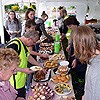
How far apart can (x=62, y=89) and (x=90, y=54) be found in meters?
0.65

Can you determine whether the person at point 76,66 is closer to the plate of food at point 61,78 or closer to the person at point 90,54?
the plate of food at point 61,78

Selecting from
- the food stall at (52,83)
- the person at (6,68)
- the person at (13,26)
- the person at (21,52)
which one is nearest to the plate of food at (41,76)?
the food stall at (52,83)

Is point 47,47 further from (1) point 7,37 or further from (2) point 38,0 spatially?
(2) point 38,0

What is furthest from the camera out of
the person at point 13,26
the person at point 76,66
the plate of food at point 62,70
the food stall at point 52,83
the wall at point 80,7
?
the wall at point 80,7

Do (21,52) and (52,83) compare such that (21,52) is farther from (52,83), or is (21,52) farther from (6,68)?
(6,68)

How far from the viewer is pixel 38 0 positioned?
19.9 feet

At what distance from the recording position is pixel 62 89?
1750 mm

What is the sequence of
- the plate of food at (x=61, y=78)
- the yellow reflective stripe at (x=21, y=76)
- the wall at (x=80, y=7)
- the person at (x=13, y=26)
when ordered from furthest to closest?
the wall at (x=80, y=7), the person at (x=13, y=26), the plate of food at (x=61, y=78), the yellow reflective stripe at (x=21, y=76)

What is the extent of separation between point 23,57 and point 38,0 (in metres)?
4.60

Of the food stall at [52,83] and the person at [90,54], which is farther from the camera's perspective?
the food stall at [52,83]

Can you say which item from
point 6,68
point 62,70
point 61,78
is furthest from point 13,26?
point 6,68

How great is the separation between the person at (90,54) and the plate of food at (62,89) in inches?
17.6

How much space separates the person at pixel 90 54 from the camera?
46.4 inches

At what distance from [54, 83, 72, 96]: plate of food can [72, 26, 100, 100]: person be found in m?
0.45
